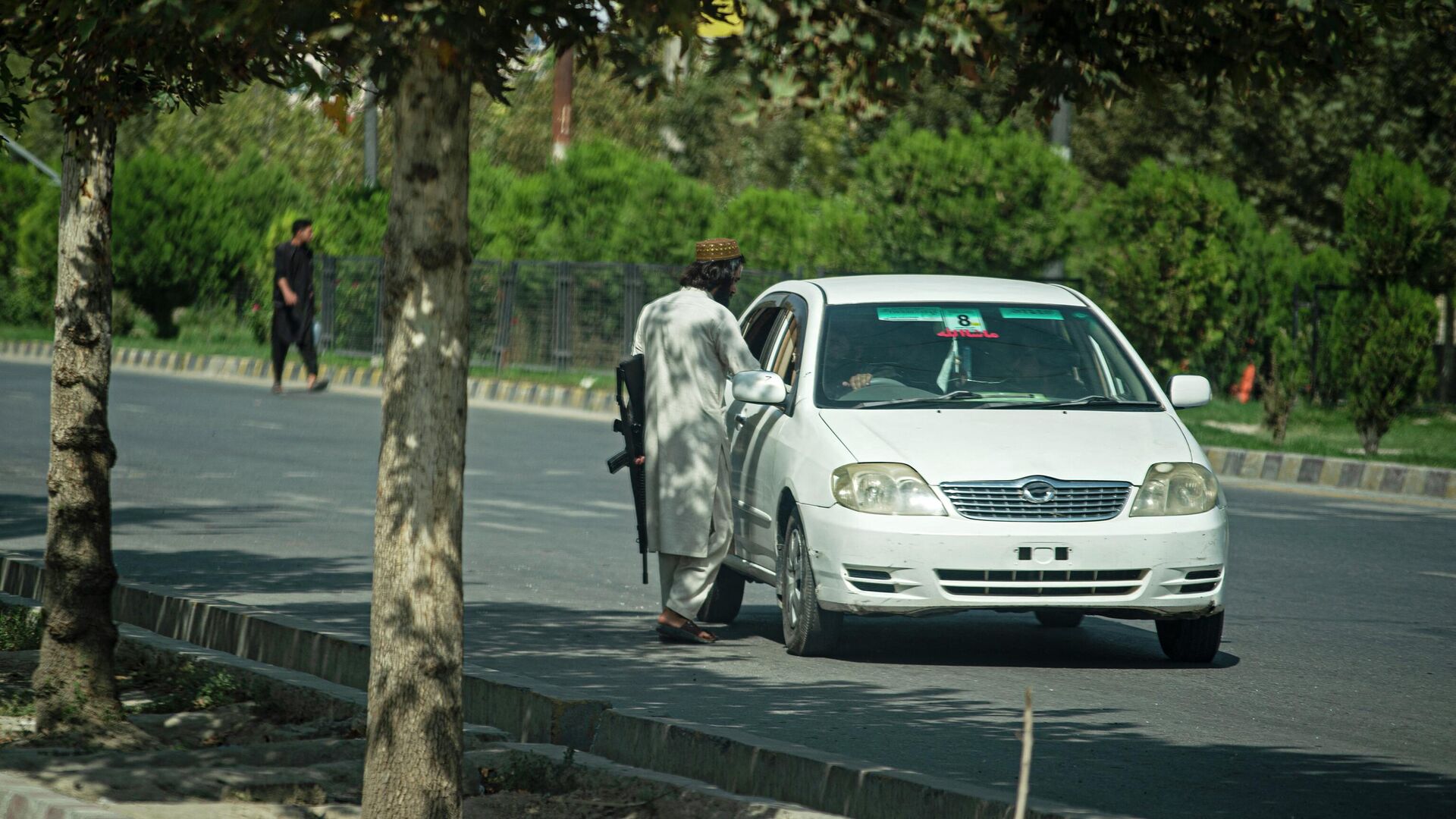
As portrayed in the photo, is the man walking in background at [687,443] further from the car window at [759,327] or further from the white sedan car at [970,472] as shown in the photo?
the car window at [759,327]

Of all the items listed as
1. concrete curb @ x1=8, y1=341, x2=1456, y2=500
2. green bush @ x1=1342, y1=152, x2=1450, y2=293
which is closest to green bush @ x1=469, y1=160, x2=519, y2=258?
concrete curb @ x1=8, y1=341, x2=1456, y2=500

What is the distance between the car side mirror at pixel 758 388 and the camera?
8383 millimetres

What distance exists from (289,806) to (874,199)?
75.2ft

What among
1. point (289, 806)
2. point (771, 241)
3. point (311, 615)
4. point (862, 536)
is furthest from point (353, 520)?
point (771, 241)

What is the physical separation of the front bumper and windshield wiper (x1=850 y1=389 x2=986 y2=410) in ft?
2.33

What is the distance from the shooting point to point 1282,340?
73.5 ft

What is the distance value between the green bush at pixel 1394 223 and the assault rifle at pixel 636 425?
13095 millimetres

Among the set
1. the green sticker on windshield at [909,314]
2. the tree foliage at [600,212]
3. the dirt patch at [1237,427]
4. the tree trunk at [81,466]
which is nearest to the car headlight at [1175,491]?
the green sticker on windshield at [909,314]

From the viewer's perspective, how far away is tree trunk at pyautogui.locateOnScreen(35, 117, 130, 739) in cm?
635

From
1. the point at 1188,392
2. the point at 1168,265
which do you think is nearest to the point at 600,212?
the point at 1168,265

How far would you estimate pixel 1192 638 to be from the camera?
27.6ft

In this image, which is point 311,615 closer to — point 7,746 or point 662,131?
point 7,746

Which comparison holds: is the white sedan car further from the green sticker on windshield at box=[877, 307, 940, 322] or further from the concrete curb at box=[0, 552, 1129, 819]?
the concrete curb at box=[0, 552, 1129, 819]

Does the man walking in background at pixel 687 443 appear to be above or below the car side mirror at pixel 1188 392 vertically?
below
